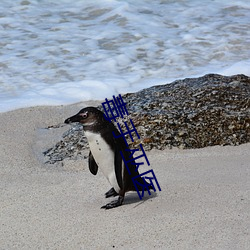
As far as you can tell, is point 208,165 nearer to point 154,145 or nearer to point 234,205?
point 154,145

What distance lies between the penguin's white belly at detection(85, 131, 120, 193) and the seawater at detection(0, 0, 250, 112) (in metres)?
2.96

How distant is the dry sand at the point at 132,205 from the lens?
3.21m

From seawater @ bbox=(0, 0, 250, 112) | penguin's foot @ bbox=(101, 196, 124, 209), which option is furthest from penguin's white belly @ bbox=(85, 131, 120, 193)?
seawater @ bbox=(0, 0, 250, 112)

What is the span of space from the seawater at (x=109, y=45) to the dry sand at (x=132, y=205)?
6.78 feet

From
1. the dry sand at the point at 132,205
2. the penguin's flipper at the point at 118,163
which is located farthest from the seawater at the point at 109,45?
the penguin's flipper at the point at 118,163

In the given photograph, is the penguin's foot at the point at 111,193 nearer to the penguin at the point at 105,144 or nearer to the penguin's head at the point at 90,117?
the penguin at the point at 105,144

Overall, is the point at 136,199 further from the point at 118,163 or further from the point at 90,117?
the point at 90,117

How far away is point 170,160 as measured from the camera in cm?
454

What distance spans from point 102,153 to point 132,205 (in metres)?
0.40

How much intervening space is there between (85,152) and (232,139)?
1.08 metres

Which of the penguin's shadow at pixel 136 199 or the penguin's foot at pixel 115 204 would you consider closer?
the penguin's foot at pixel 115 204

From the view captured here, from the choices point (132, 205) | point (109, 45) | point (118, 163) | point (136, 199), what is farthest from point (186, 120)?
point (109, 45)

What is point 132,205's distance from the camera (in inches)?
143

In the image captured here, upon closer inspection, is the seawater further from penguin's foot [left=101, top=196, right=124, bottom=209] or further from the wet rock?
penguin's foot [left=101, top=196, right=124, bottom=209]
